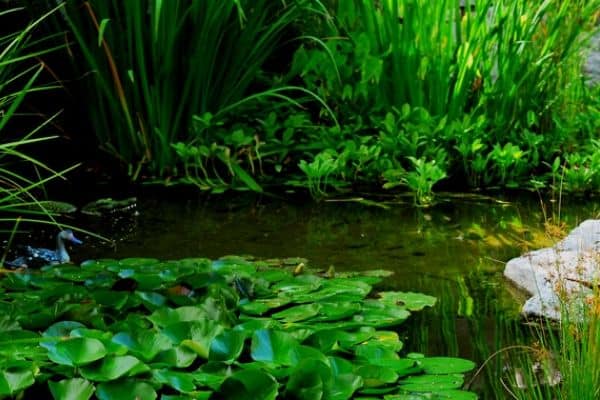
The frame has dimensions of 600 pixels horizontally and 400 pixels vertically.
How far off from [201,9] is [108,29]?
0.42 m

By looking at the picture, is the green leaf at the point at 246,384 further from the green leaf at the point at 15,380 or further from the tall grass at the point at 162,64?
the tall grass at the point at 162,64

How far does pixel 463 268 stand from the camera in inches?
121

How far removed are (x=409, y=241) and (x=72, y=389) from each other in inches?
70.3

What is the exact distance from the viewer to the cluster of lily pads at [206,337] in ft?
6.17

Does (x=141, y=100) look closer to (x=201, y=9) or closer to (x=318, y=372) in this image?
(x=201, y=9)

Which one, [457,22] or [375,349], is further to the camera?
[457,22]

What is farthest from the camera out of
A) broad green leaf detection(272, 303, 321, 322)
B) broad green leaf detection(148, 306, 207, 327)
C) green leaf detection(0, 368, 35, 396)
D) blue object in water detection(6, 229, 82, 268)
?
blue object in water detection(6, 229, 82, 268)

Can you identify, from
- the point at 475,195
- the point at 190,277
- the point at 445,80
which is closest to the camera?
the point at 190,277

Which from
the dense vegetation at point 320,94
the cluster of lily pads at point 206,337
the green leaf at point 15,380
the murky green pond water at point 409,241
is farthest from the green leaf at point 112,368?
the dense vegetation at point 320,94

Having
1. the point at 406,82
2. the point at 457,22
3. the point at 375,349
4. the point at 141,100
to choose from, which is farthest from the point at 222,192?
the point at 375,349

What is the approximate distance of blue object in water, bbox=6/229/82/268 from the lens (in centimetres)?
296

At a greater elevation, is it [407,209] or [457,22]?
[457,22]

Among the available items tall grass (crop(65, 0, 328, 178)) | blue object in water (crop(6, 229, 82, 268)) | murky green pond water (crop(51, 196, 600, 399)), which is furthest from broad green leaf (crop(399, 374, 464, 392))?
tall grass (crop(65, 0, 328, 178))

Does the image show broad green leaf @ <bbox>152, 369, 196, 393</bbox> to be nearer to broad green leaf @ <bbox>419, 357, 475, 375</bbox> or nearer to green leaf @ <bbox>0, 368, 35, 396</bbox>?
green leaf @ <bbox>0, 368, 35, 396</bbox>
